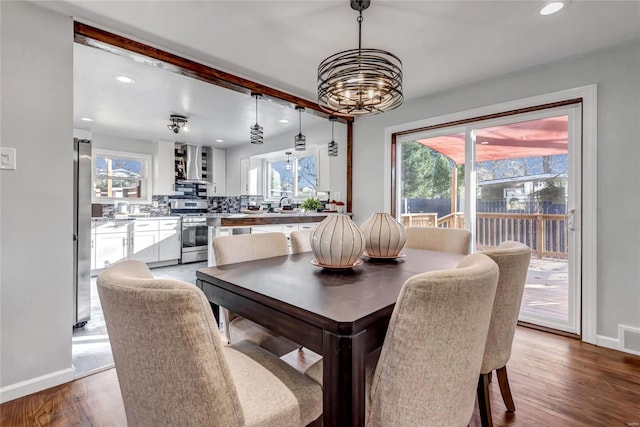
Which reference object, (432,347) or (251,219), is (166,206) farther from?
(432,347)

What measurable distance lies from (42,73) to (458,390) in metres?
2.57

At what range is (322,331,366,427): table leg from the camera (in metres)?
0.81

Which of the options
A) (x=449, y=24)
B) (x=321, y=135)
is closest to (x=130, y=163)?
(x=321, y=135)

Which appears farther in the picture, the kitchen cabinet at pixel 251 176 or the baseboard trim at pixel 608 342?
the kitchen cabinet at pixel 251 176

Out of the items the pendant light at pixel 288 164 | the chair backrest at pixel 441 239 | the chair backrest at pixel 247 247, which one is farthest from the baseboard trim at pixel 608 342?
the pendant light at pixel 288 164

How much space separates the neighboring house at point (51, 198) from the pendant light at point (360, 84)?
5.29 ft

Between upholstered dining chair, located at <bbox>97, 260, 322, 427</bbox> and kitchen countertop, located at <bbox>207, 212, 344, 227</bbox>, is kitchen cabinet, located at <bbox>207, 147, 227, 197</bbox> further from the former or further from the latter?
upholstered dining chair, located at <bbox>97, 260, 322, 427</bbox>

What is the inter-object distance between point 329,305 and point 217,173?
19.0 feet

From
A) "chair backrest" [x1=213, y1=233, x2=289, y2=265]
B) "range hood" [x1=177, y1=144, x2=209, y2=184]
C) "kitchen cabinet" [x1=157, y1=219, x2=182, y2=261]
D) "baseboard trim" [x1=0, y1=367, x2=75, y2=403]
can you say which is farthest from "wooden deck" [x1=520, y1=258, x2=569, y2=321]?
"range hood" [x1=177, y1=144, x2=209, y2=184]

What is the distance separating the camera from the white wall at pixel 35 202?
1729 millimetres

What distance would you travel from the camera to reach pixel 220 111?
3.92 meters

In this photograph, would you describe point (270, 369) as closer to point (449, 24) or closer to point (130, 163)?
point (449, 24)

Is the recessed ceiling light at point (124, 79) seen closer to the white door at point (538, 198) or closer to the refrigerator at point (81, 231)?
the refrigerator at point (81, 231)

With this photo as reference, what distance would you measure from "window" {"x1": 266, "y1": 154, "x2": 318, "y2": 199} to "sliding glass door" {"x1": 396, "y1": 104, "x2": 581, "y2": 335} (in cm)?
206
